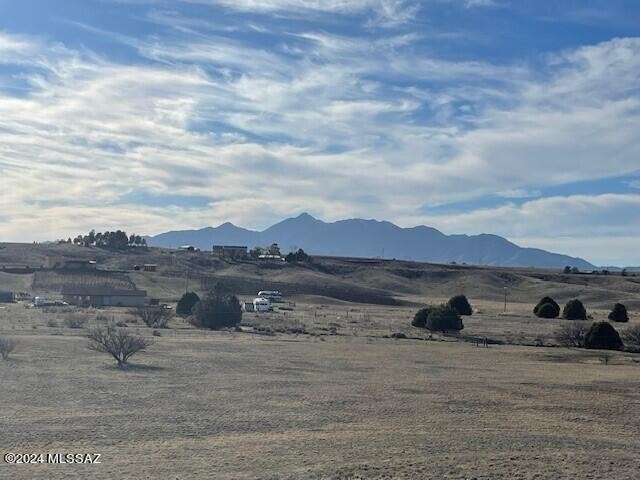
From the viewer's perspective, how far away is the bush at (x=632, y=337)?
5350 centimetres

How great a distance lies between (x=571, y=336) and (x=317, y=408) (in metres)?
34.0

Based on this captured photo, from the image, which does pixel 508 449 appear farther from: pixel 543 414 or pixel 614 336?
pixel 614 336

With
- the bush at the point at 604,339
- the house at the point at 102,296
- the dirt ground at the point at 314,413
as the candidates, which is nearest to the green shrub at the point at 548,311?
the bush at the point at 604,339

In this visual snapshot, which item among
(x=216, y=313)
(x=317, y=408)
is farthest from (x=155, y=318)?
(x=317, y=408)

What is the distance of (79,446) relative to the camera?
17500 millimetres

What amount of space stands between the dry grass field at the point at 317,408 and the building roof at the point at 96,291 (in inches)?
1295

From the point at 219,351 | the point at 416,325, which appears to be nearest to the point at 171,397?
the point at 219,351

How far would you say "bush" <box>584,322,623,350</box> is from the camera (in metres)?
51.0

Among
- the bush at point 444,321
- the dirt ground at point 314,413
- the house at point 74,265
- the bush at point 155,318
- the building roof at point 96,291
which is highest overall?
the house at point 74,265

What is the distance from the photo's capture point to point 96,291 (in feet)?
275

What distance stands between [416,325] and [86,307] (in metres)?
28.8

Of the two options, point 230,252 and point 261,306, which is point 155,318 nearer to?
point 261,306

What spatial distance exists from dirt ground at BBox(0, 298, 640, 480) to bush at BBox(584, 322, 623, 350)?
921cm

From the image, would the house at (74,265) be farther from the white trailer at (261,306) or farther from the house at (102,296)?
the white trailer at (261,306)
